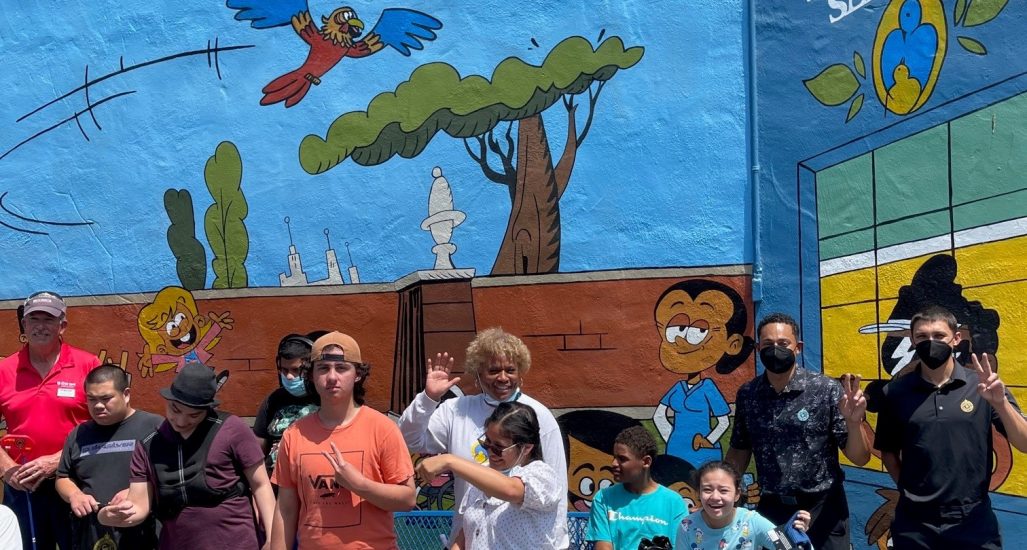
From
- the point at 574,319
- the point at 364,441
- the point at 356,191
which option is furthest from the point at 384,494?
the point at 356,191

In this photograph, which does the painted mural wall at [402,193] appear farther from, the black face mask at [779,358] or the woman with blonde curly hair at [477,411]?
the woman with blonde curly hair at [477,411]

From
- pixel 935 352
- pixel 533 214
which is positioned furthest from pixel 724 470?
pixel 533 214

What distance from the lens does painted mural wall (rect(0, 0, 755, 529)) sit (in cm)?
605

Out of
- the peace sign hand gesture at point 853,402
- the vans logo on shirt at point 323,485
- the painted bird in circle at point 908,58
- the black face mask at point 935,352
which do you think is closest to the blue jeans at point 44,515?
the vans logo on shirt at point 323,485

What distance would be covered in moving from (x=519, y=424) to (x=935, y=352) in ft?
6.14

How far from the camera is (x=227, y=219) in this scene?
6664 millimetres

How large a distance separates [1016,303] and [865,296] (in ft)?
2.59

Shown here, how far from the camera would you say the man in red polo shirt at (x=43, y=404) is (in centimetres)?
532

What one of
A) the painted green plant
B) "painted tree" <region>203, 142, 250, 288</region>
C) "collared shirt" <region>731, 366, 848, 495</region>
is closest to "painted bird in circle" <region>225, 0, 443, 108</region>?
"painted tree" <region>203, 142, 250, 288</region>

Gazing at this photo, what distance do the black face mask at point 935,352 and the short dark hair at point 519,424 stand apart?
5.76ft

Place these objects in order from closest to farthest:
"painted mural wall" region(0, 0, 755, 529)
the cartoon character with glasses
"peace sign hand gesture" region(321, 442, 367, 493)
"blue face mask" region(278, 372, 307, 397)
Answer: "peace sign hand gesture" region(321, 442, 367, 493) < "blue face mask" region(278, 372, 307, 397) < the cartoon character with glasses < "painted mural wall" region(0, 0, 755, 529)

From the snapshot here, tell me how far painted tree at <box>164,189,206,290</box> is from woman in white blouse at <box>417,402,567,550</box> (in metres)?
3.33

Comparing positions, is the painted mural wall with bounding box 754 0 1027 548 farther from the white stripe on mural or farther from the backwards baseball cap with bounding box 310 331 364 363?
the backwards baseball cap with bounding box 310 331 364 363

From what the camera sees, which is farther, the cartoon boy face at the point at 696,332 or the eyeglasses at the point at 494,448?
the cartoon boy face at the point at 696,332
